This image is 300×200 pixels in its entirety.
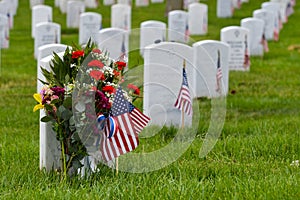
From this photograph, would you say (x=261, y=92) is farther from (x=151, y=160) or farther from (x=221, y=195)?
(x=221, y=195)

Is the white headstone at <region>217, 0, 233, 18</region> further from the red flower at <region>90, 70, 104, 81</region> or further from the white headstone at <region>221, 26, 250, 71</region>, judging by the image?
the red flower at <region>90, 70, 104, 81</region>

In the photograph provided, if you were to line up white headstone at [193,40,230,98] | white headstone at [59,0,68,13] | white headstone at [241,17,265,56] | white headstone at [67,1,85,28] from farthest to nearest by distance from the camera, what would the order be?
white headstone at [59,0,68,13], white headstone at [67,1,85,28], white headstone at [241,17,265,56], white headstone at [193,40,230,98]

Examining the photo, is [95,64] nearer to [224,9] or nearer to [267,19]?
[267,19]

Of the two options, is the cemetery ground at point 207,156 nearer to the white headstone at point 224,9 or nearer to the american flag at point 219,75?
the american flag at point 219,75

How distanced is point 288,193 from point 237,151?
1820mm

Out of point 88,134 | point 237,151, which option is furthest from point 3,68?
point 88,134

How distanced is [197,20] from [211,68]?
30.1 feet

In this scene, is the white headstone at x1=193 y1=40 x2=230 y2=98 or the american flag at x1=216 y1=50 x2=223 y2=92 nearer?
the white headstone at x1=193 y1=40 x2=230 y2=98

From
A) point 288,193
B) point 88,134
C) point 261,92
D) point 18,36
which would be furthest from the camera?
point 18,36

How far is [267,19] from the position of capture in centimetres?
1811

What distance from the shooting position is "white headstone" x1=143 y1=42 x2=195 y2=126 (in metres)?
8.64

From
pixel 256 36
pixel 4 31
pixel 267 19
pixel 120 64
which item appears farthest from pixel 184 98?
pixel 267 19

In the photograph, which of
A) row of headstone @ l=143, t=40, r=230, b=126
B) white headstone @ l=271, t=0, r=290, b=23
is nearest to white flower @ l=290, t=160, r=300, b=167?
row of headstone @ l=143, t=40, r=230, b=126

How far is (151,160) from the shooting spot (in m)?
6.47
